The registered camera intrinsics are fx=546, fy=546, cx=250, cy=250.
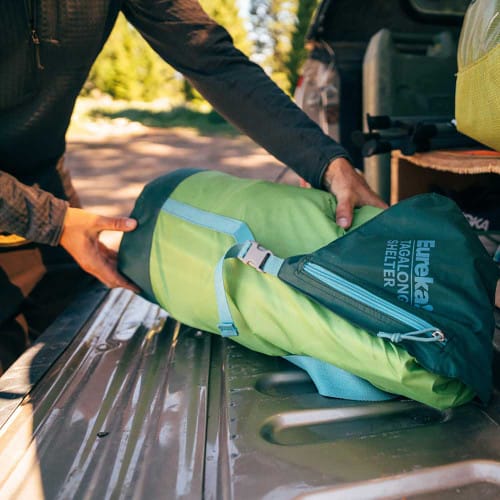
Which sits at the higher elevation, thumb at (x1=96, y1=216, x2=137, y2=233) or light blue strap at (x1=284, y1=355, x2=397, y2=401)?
thumb at (x1=96, y1=216, x2=137, y2=233)

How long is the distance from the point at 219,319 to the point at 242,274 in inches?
5.1

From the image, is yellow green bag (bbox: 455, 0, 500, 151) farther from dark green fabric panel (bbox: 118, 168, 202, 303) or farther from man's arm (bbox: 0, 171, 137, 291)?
man's arm (bbox: 0, 171, 137, 291)

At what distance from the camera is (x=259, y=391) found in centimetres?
95

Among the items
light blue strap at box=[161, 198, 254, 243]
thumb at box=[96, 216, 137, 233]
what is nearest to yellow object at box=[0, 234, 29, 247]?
thumb at box=[96, 216, 137, 233]

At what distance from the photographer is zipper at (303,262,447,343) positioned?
774mm

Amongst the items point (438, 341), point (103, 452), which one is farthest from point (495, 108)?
point (103, 452)

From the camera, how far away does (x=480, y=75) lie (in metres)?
0.97

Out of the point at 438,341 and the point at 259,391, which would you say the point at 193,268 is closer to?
the point at 259,391

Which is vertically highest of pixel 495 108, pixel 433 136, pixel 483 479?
pixel 495 108

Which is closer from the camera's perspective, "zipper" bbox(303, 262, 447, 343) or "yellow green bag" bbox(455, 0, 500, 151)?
"zipper" bbox(303, 262, 447, 343)

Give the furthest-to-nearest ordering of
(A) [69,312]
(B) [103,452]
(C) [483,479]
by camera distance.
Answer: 1. (A) [69,312]
2. (B) [103,452]
3. (C) [483,479]

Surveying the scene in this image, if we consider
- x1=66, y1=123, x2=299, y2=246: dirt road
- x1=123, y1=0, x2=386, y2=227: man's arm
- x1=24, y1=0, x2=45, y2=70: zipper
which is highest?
x1=24, y1=0, x2=45, y2=70: zipper

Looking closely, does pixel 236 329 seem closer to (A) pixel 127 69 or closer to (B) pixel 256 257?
(B) pixel 256 257

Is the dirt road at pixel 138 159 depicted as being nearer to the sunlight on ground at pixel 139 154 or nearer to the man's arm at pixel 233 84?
the sunlight on ground at pixel 139 154
